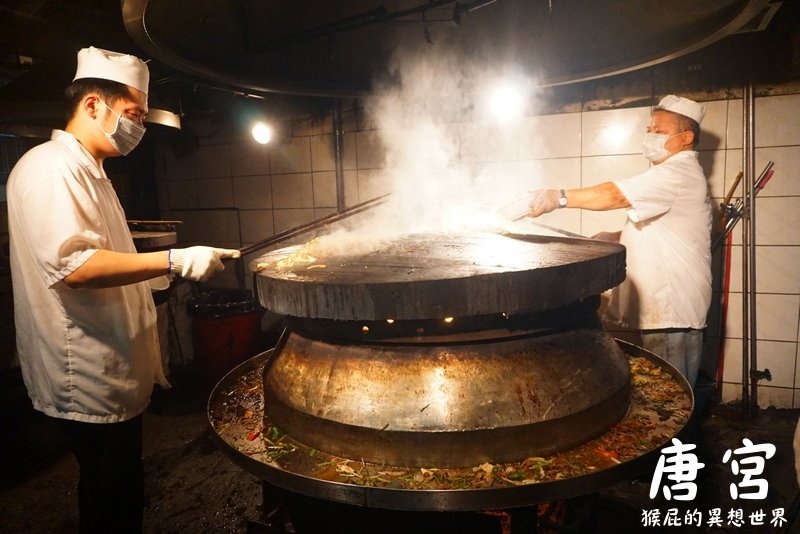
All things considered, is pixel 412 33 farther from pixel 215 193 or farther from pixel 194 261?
pixel 215 193

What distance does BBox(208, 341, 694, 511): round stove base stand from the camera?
59.2 inches

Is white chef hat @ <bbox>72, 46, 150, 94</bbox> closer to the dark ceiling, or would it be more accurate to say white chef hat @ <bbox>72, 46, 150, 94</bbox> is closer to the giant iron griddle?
the dark ceiling

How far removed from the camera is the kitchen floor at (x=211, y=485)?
3.23 m

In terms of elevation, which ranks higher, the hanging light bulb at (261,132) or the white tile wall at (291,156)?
the hanging light bulb at (261,132)

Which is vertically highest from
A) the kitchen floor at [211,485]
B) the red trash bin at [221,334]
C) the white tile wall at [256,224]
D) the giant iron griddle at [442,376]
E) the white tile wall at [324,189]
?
the white tile wall at [324,189]

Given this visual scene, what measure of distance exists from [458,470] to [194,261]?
149cm

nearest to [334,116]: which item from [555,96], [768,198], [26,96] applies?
[555,96]

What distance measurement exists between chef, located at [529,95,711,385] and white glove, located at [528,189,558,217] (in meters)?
0.01

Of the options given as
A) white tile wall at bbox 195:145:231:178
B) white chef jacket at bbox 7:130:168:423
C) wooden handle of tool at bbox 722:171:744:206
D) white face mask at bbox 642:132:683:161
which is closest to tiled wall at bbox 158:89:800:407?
wooden handle of tool at bbox 722:171:744:206

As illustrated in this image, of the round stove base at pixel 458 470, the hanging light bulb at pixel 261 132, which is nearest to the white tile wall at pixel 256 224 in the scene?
the hanging light bulb at pixel 261 132

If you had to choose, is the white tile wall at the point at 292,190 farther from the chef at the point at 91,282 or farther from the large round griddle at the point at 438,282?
the large round griddle at the point at 438,282

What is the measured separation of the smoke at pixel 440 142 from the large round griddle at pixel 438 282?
1686 mm

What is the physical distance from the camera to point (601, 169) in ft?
14.6

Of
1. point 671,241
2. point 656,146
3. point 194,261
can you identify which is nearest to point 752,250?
point 671,241
